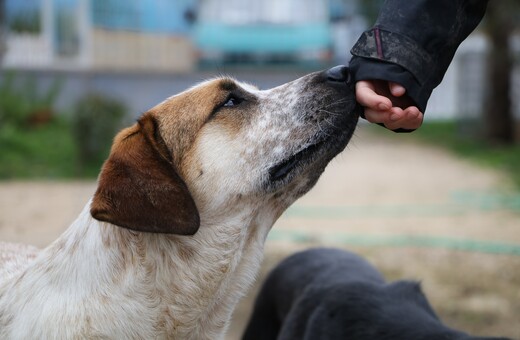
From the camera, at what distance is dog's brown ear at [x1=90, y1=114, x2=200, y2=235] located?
8.82 ft

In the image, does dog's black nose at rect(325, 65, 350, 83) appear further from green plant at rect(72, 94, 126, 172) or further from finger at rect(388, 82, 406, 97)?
green plant at rect(72, 94, 126, 172)

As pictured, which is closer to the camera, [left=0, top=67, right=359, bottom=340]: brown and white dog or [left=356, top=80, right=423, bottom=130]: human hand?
[left=0, top=67, right=359, bottom=340]: brown and white dog

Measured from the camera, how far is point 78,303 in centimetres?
278

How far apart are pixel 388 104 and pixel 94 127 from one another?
30.7ft

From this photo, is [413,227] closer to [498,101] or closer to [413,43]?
[413,43]

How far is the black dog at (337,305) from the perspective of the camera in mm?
3295

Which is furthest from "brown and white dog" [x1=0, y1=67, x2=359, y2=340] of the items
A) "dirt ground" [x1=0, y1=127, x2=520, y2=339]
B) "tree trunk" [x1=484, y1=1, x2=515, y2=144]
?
"tree trunk" [x1=484, y1=1, x2=515, y2=144]

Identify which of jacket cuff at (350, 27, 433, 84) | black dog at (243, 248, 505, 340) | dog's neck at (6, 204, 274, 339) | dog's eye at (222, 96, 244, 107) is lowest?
black dog at (243, 248, 505, 340)

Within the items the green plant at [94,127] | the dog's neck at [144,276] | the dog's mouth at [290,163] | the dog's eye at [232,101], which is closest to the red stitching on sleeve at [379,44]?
the dog's mouth at [290,163]

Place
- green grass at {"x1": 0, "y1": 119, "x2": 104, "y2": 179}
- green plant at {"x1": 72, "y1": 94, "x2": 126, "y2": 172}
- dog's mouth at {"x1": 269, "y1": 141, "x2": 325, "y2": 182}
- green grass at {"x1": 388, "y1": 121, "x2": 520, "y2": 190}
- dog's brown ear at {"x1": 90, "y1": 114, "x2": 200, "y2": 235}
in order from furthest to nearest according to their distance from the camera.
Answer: green grass at {"x1": 388, "y1": 121, "x2": 520, "y2": 190} < green plant at {"x1": 72, "y1": 94, "x2": 126, "y2": 172} < green grass at {"x1": 0, "y1": 119, "x2": 104, "y2": 179} < dog's mouth at {"x1": 269, "y1": 141, "x2": 325, "y2": 182} < dog's brown ear at {"x1": 90, "y1": 114, "x2": 200, "y2": 235}

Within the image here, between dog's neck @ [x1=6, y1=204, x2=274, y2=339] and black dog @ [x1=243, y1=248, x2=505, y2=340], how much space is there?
2.03 ft

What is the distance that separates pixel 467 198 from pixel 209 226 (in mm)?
7600

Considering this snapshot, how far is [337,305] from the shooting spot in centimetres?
346

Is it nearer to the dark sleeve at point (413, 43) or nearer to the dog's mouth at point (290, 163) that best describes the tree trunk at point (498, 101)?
the dark sleeve at point (413, 43)
